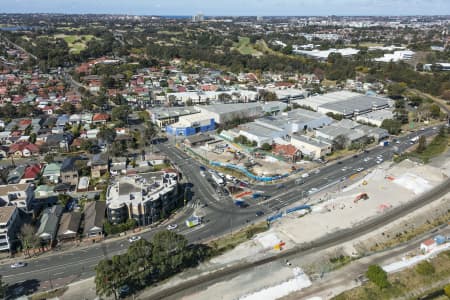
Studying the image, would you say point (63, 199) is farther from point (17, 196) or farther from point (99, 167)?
point (99, 167)

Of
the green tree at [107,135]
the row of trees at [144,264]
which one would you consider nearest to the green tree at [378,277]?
the row of trees at [144,264]

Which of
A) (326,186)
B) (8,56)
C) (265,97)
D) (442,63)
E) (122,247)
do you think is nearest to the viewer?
(122,247)

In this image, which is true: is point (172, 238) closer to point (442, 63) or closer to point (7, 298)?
point (7, 298)

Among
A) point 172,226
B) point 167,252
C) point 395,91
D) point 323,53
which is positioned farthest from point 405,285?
point 323,53

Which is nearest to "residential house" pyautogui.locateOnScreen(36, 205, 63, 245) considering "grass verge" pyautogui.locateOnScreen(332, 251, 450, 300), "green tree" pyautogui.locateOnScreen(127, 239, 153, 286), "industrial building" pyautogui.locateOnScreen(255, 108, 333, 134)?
"green tree" pyautogui.locateOnScreen(127, 239, 153, 286)

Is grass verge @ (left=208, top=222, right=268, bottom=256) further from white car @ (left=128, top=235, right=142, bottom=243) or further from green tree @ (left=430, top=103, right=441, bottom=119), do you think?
green tree @ (left=430, top=103, right=441, bottom=119)

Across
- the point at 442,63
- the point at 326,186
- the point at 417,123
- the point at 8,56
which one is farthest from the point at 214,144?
the point at 8,56
